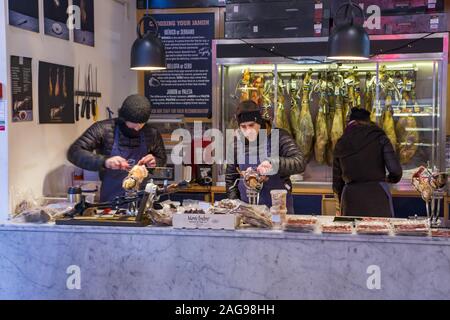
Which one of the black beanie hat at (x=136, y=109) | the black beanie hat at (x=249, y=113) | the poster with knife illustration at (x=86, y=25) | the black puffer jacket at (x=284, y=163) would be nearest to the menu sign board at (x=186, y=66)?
the poster with knife illustration at (x=86, y=25)

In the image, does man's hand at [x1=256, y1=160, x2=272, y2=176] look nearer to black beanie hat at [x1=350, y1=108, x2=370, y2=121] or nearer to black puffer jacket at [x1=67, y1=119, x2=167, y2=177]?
black puffer jacket at [x1=67, y1=119, x2=167, y2=177]

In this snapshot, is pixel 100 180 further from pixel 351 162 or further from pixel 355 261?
pixel 355 261

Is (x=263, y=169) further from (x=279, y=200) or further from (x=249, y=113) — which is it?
(x=249, y=113)

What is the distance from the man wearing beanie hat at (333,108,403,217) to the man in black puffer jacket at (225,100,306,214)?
2.15ft

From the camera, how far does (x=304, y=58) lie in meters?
5.94

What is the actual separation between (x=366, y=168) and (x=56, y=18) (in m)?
2.50

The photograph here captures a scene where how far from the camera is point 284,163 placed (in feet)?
13.6

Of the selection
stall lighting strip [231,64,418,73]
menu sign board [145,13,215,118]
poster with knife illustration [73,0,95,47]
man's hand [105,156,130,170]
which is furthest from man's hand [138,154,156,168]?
stall lighting strip [231,64,418,73]

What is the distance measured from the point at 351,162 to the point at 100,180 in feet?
6.24

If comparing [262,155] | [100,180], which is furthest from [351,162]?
[100,180]

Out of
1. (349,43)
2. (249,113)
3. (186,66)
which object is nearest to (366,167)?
(249,113)

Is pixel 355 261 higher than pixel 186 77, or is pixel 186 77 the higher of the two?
pixel 186 77

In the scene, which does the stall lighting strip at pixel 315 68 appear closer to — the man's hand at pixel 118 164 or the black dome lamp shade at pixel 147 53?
the black dome lamp shade at pixel 147 53

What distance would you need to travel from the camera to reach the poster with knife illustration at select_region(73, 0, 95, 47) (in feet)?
16.4
